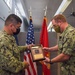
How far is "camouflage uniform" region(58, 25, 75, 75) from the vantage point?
2.18 m

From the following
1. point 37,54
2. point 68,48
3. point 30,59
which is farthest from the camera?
point 30,59

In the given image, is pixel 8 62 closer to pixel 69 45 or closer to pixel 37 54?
pixel 37 54

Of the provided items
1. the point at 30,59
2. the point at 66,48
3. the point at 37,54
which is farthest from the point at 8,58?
the point at 30,59

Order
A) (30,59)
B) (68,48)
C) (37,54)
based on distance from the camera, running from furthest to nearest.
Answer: (30,59) < (37,54) < (68,48)

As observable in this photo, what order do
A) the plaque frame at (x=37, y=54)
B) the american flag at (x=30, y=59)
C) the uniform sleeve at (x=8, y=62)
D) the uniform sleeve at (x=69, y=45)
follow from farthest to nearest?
1. the american flag at (x=30, y=59)
2. the plaque frame at (x=37, y=54)
3. the uniform sleeve at (x=69, y=45)
4. the uniform sleeve at (x=8, y=62)

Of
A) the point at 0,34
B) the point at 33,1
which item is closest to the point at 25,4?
the point at 33,1

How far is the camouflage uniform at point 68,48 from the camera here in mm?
2178

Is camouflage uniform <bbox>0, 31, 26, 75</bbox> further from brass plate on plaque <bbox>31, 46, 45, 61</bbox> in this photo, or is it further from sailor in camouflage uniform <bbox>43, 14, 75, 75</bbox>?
sailor in camouflage uniform <bbox>43, 14, 75, 75</bbox>

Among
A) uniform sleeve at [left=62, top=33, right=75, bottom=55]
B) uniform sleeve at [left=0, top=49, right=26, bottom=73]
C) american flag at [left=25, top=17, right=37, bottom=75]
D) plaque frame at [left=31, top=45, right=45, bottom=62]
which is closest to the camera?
uniform sleeve at [left=0, top=49, right=26, bottom=73]

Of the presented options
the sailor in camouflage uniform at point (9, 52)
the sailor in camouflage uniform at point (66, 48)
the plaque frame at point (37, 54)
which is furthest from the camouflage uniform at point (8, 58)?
the sailor in camouflage uniform at point (66, 48)

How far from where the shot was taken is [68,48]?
2.18 metres

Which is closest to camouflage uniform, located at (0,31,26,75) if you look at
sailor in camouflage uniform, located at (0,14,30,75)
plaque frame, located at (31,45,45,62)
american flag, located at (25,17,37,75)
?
sailor in camouflage uniform, located at (0,14,30,75)

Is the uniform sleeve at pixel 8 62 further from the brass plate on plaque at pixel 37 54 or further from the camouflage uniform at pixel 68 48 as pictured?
the camouflage uniform at pixel 68 48

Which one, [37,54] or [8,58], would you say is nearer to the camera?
[8,58]
